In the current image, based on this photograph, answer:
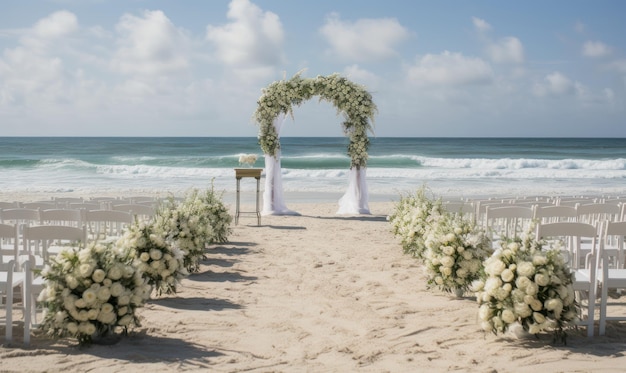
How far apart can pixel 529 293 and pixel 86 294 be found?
118 inches

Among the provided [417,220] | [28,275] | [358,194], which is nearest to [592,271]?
[417,220]

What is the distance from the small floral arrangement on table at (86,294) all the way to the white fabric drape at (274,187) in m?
9.33

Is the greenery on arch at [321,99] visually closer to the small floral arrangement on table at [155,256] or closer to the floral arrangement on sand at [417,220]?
the floral arrangement on sand at [417,220]

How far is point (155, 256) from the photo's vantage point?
5582 millimetres

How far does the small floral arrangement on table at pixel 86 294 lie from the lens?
165 inches

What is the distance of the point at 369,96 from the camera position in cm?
1373

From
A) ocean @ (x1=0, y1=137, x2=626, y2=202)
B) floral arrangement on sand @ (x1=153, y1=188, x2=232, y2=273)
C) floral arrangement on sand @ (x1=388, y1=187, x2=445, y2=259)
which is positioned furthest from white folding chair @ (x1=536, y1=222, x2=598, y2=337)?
ocean @ (x1=0, y1=137, x2=626, y2=202)

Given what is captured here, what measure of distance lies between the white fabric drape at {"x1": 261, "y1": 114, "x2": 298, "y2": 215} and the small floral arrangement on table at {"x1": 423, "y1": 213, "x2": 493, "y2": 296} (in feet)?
26.2

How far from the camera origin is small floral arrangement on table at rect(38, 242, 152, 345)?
4.19m

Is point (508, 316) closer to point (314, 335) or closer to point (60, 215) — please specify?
point (314, 335)

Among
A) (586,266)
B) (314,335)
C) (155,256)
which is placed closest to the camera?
(314,335)

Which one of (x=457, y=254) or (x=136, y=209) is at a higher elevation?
(x=136, y=209)

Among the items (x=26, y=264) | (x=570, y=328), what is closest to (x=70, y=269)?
(x=26, y=264)

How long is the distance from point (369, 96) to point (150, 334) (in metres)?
9.86
